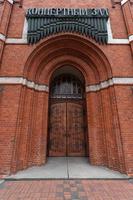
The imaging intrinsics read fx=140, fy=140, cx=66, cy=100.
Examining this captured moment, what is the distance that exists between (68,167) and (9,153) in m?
2.21

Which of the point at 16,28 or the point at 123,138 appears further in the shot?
the point at 16,28

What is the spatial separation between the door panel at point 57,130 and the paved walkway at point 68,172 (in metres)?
0.69

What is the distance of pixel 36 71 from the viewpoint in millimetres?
6523

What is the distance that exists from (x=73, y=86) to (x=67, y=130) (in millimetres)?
2402

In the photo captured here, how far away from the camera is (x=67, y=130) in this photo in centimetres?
676

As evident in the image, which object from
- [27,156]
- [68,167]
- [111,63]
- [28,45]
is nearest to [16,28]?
[28,45]

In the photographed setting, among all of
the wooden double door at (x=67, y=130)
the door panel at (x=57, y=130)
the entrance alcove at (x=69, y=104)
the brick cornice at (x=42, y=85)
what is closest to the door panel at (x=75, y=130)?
the wooden double door at (x=67, y=130)

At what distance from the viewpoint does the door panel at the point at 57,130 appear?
656 cm

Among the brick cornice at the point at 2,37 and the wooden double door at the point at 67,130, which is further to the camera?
the wooden double door at the point at 67,130

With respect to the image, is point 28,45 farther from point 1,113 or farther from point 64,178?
point 64,178

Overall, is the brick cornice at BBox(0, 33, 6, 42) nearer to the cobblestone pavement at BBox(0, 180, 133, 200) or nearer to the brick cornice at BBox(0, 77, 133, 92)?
the brick cornice at BBox(0, 77, 133, 92)

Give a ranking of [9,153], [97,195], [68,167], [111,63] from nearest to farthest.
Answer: [97,195] → [9,153] → [68,167] → [111,63]

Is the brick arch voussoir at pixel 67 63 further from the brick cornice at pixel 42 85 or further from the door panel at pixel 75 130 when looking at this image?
the door panel at pixel 75 130

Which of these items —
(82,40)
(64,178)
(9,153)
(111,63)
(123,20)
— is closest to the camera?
(64,178)
